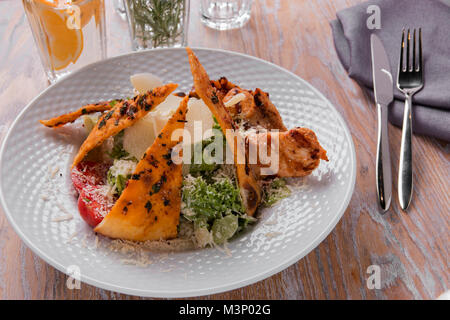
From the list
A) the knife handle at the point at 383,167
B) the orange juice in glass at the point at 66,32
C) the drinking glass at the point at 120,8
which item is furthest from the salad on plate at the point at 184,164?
the drinking glass at the point at 120,8

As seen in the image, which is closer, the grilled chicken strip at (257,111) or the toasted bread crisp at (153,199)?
the toasted bread crisp at (153,199)

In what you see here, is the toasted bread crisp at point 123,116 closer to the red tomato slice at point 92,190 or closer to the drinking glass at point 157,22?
the red tomato slice at point 92,190

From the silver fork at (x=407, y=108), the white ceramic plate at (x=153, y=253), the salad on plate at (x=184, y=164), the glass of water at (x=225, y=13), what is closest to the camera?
the white ceramic plate at (x=153, y=253)

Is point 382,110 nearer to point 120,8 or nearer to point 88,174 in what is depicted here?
point 88,174

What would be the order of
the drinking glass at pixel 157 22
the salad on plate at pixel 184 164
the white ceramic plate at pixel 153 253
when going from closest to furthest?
the white ceramic plate at pixel 153 253 < the salad on plate at pixel 184 164 < the drinking glass at pixel 157 22

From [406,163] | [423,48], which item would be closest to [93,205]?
[406,163]

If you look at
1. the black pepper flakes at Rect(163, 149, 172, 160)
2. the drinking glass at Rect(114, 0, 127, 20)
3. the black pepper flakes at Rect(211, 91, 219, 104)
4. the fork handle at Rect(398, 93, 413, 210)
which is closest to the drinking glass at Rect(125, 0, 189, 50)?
the drinking glass at Rect(114, 0, 127, 20)

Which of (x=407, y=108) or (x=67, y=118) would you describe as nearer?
(x=67, y=118)
